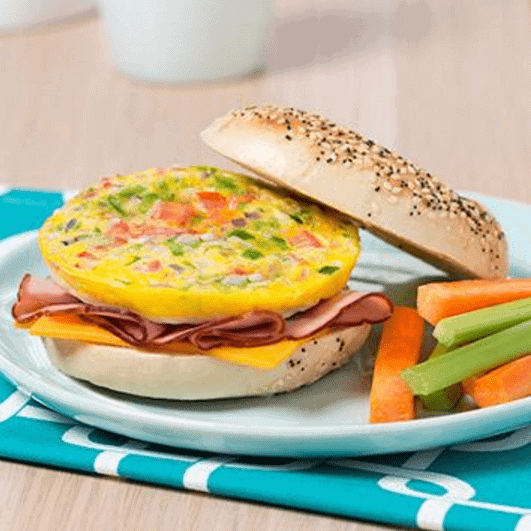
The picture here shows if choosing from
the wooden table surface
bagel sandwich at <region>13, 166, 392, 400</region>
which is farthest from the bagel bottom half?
the wooden table surface

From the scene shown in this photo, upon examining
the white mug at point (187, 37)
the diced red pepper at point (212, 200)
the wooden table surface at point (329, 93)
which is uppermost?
the diced red pepper at point (212, 200)

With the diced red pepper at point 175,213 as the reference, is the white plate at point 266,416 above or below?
below

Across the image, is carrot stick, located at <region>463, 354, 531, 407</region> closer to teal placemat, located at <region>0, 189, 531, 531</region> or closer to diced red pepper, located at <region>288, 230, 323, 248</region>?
teal placemat, located at <region>0, 189, 531, 531</region>

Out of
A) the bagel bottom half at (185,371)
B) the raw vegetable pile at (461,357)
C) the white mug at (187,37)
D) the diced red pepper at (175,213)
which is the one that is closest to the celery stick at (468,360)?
the raw vegetable pile at (461,357)

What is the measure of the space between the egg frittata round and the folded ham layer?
0.01m

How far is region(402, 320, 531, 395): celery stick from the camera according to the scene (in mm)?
1650

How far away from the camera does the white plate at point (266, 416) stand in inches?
61.1

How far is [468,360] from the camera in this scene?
1.66m

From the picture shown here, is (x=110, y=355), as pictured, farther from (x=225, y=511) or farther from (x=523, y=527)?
(x=523, y=527)

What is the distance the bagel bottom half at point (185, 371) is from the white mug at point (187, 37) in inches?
63.0

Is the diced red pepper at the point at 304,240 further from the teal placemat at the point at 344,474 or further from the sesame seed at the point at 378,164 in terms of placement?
the teal placemat at the point at 344,474

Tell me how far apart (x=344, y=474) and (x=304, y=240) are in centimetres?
37

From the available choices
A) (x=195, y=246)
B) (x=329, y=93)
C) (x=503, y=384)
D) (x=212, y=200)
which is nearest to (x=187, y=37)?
(x=329, y=93)

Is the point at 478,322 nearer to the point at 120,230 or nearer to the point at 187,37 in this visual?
the point at 120,230
